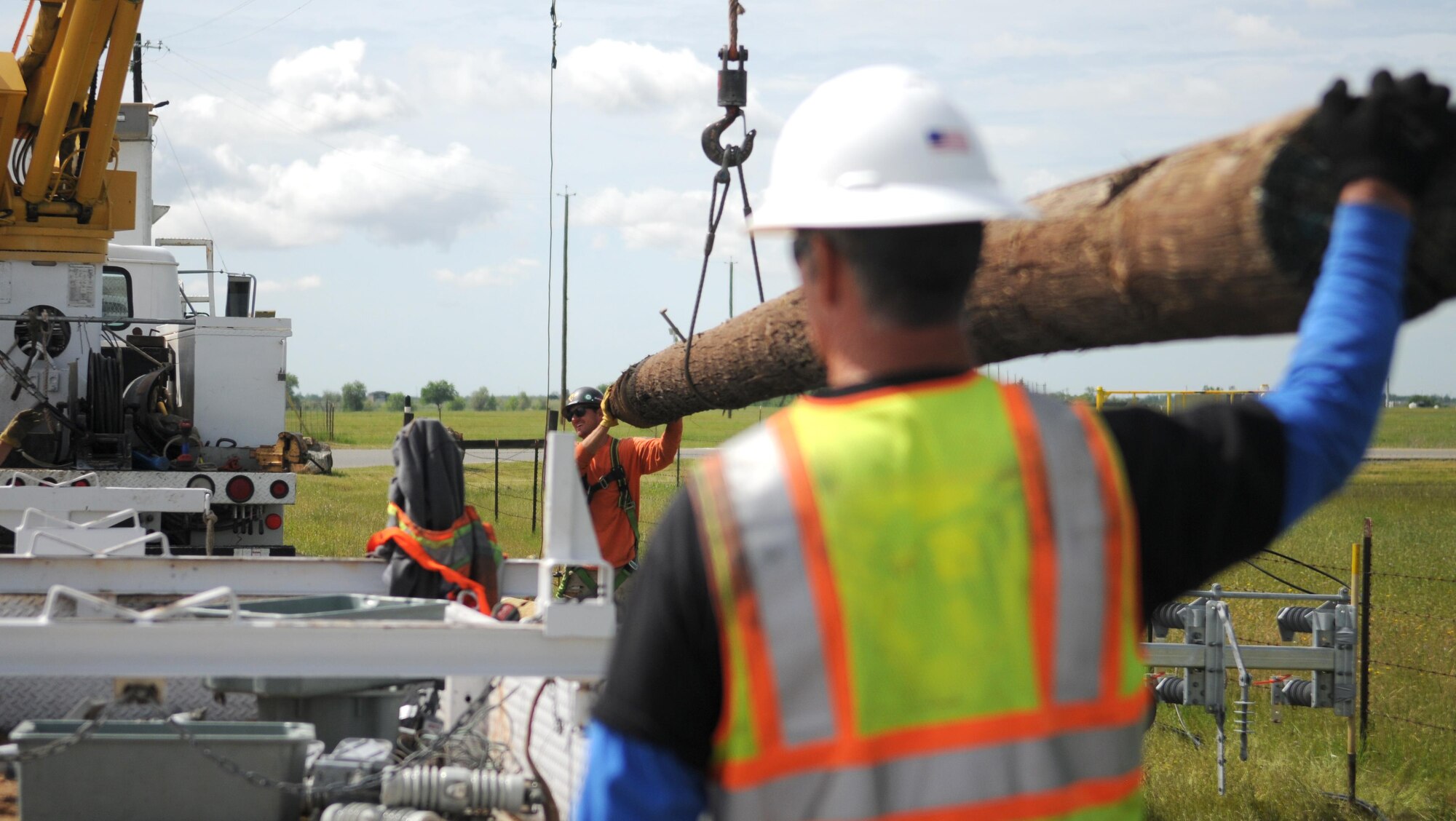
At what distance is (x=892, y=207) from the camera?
1688 millimetres

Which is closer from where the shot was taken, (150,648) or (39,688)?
(150,648)

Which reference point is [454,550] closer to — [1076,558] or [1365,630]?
[1076,558]

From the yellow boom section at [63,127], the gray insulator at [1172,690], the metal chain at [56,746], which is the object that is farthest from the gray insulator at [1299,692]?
the yellow boom section at [63,127]

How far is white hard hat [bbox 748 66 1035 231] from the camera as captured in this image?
1.69m

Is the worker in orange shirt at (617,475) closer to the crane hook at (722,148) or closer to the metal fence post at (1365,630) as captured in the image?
the crane hook at (722,148)

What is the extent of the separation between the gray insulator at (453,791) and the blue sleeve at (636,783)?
242cm

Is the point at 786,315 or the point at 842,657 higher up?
the point at 786,315

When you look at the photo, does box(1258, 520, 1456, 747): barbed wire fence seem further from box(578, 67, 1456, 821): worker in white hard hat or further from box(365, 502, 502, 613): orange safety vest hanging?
box(578, 67, 1456, 821): worker in white hard hat

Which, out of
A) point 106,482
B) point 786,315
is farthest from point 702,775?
point 106,482

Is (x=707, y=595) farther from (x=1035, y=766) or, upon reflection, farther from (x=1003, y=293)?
(x=1003, y=293)

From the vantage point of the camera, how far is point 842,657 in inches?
60.5

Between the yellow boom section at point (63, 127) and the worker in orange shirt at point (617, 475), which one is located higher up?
the yellow boom section at point (63, 127)

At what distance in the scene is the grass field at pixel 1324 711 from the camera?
693cm

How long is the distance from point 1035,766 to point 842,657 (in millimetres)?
266
